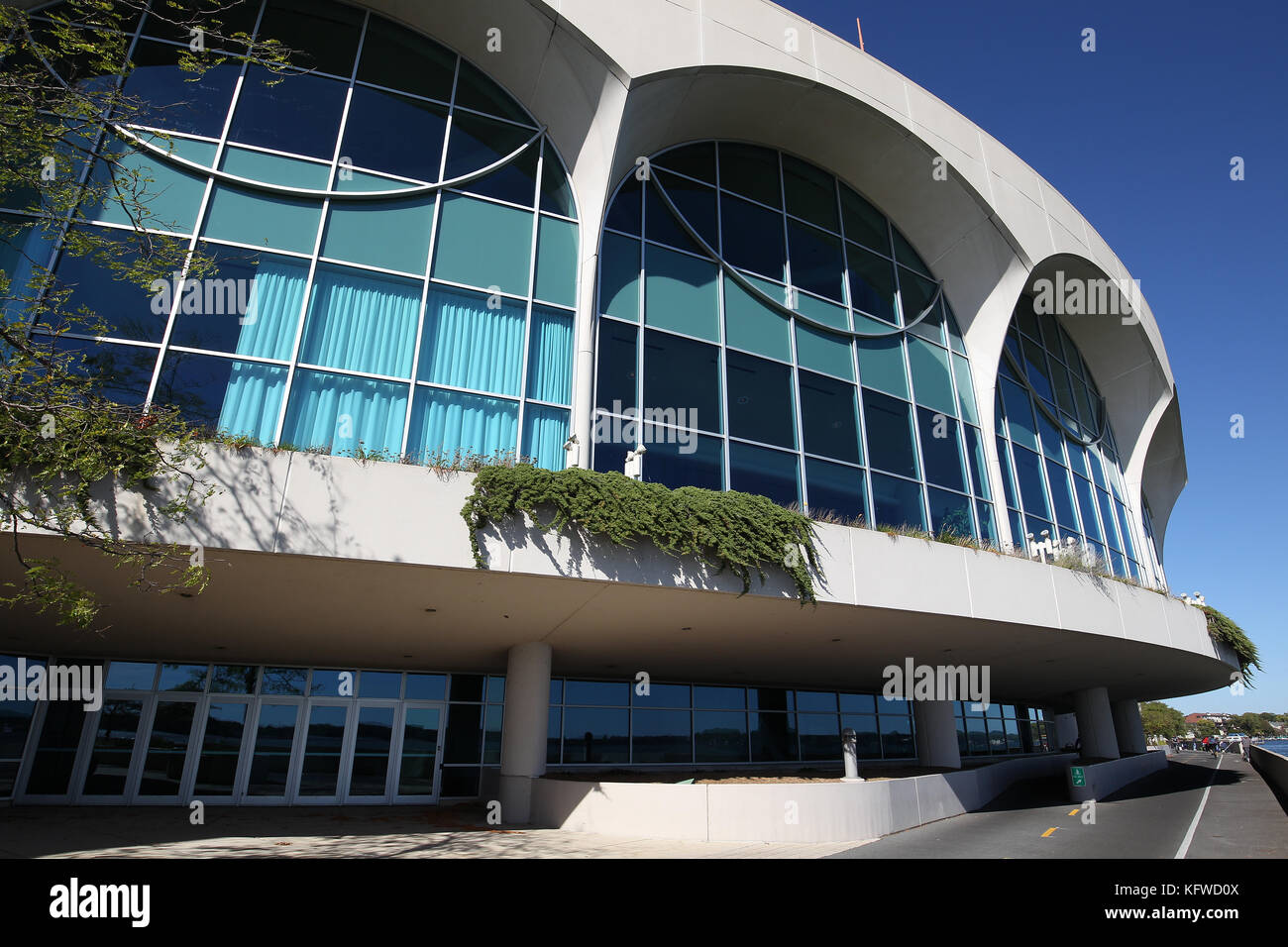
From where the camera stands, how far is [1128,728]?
29.1m

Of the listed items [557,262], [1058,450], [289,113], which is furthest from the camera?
[1058,450]

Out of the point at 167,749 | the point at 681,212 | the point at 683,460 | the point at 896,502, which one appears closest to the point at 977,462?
the point at 896,502

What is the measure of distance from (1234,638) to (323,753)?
80.5 ft

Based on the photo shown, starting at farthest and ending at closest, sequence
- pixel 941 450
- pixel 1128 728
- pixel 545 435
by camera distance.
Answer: pixel 1128 728 → pixel 941 450 → pixel 545 435

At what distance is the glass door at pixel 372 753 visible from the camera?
15281 millimetres

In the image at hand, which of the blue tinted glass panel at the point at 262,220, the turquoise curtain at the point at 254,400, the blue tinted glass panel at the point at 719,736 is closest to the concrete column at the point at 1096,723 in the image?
the blue tinted glass panel at the point at 719,736

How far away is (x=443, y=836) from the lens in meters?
10.9

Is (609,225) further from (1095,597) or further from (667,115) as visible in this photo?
(1095,597)

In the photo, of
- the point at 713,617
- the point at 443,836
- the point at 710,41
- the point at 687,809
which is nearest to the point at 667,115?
the point at 710,41

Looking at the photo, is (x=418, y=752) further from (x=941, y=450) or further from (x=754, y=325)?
(x=941, y=450)

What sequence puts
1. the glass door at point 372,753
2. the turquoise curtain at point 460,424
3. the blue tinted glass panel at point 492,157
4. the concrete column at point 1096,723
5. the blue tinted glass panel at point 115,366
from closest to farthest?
the blue tinted glass panel at point 115,366 → the turquoise curtain at point 460,424 → the blue tinted glass panel at point 492,157 → the glass door at point 372,753 → the concrete column at point 1096,723

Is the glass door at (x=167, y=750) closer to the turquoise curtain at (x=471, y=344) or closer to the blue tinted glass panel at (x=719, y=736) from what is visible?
the turquoise curtain at (x=471, y=344)

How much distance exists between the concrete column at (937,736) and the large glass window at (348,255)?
40.1 ft
